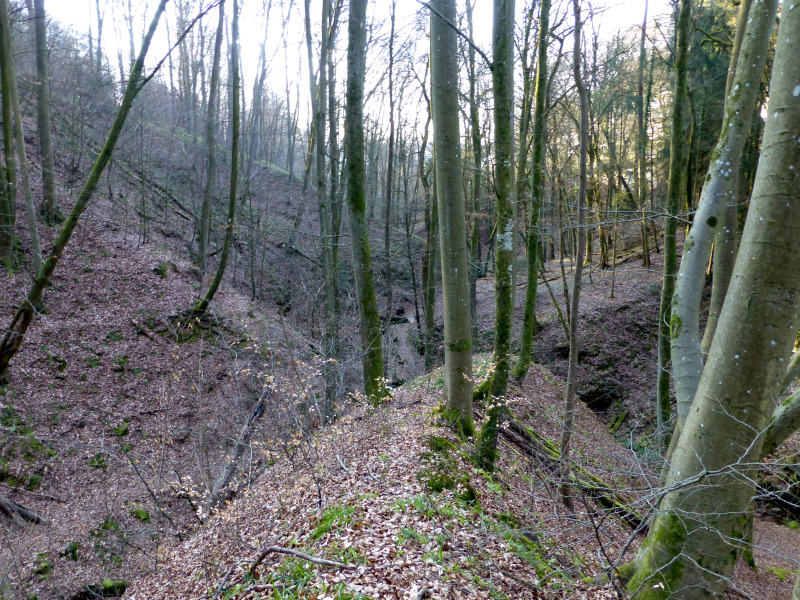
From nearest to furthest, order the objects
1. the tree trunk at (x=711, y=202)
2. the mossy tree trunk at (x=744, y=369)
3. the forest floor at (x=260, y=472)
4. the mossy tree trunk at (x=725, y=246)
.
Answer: the mossy tree trunk at (x=744, y=369) < the forest floor at (x=260, y=472) < the tree trunk at (x=711, y=202) < the mossy tree trunk at (x=725, y=246)

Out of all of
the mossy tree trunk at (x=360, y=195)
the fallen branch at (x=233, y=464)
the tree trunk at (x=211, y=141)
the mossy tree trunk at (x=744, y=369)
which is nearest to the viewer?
the mossy tree trunk at (x=744, y=369)

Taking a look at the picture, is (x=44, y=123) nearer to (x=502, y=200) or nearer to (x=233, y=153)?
(x=233, y=153)

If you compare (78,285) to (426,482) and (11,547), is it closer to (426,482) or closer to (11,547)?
(11,547)

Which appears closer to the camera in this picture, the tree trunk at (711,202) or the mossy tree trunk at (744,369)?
the mossy tree trunk at (744,369)

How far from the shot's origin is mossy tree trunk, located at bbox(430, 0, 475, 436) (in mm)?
5781

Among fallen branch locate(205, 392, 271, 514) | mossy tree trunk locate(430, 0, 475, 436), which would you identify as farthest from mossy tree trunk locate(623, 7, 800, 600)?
fallen branch locate(205, 392, 271, 514)

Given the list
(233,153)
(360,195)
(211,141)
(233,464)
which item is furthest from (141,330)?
(360,195)

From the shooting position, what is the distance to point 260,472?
730 centimetres

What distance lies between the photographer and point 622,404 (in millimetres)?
13297

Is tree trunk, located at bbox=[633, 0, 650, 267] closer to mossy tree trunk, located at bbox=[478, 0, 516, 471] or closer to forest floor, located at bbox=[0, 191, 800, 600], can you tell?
forest floor, located at bbox=[0, 191, 800, 600]

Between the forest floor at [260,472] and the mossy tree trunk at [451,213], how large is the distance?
1.88 feet

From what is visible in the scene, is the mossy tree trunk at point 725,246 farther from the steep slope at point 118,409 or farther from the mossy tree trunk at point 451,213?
the steep slope at point 118,409

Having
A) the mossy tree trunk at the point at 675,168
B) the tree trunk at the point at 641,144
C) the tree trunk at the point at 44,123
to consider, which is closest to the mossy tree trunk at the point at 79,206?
the tree trunk at the point at 44,123

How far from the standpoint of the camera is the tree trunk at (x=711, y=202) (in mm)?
3918
